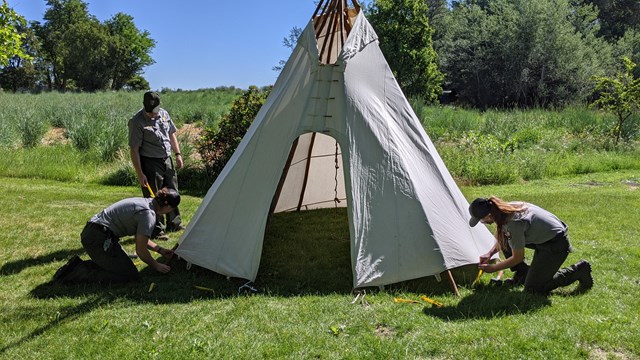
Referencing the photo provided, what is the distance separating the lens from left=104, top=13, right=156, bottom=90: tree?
4862 cm

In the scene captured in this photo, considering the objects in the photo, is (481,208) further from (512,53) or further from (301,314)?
(512,53)

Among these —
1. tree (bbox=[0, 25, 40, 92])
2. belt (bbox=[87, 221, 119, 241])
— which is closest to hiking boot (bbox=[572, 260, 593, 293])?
belt (bbox=[87, 221, 119, 241])

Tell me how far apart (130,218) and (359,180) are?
212 centimetres

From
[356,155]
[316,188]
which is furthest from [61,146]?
[356,155]

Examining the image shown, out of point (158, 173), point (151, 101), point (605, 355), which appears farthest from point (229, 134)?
point (605, 355)

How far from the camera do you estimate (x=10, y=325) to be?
161 inches

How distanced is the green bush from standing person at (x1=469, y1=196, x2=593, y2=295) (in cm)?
620

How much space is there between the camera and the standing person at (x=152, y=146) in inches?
237

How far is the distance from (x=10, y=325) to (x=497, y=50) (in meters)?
27.9

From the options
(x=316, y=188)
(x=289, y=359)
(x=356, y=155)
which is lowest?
(x=289, y=359)

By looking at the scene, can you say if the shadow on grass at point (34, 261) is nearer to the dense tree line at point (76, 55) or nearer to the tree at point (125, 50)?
the dense tree line at point (76, 55)

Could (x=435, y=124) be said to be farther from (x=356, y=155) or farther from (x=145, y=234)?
(x=145, y=234)

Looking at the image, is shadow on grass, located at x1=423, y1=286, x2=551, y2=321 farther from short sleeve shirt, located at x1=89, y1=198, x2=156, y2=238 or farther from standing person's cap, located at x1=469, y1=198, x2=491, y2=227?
short sleeve shirt, located at x1=89, y1=198, x2=156, y2=238

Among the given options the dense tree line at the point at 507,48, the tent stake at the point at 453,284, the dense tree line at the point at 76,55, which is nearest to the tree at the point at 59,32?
the dense tree line at the point at 76,55
